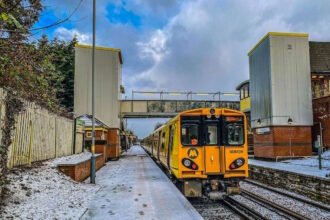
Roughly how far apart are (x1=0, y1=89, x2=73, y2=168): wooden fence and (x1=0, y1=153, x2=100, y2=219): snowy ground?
16.0 inches

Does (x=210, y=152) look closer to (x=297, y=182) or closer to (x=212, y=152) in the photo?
(x=212, y=152)

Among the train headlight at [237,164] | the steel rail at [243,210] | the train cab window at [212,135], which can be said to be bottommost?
the steel rail at [243,210]

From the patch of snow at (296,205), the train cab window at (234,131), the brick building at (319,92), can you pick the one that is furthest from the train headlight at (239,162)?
the brick building at (319,92)

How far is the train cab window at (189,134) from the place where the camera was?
1164cm

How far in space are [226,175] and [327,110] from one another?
54.6 feet

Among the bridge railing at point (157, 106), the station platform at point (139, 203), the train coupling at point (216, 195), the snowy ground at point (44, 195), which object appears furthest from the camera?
the bridge railing at point (157, 106)

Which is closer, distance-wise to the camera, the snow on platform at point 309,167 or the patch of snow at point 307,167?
the patch of snow at point 307,167

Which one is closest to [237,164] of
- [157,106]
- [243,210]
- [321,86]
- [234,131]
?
[234,131]

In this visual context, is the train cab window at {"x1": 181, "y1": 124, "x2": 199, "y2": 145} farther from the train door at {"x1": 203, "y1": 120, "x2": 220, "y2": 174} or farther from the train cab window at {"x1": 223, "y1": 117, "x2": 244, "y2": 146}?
the train cab window at {"x1": 223, "y1": 117, "x2": 244, "y2": 146}

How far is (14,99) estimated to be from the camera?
8.55 m

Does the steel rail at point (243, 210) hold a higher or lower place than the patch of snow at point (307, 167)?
lower

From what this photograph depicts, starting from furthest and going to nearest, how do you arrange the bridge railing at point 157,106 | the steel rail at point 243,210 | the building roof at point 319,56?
the bridge railing at point 157,106 → the building roof at point 319,56 → the steel rail at point 243,210

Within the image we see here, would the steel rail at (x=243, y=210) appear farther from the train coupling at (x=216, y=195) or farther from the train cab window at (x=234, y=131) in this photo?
the train cab window at (x=234, y=131)

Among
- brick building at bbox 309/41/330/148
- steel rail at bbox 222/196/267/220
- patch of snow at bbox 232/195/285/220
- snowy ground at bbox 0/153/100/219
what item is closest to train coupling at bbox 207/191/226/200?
steel rail at bbox 222/196/267/220
